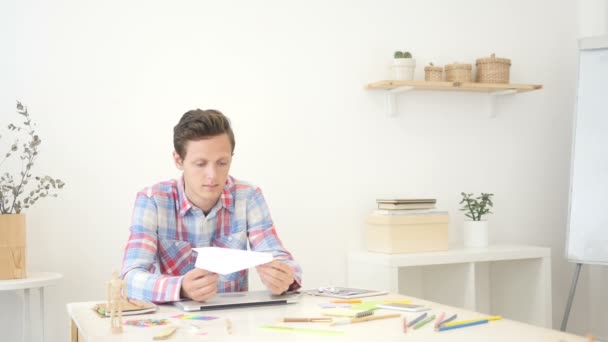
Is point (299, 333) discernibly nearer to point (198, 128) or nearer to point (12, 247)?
point (198, 128)

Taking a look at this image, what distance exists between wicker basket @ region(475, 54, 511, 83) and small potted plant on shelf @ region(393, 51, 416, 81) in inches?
17.3

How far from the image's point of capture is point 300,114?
11.7ft

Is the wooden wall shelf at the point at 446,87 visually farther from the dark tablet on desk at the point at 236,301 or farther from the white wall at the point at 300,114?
the dark tablet on desk at the point at 236,301

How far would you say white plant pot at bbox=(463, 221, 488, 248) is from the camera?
149 inches

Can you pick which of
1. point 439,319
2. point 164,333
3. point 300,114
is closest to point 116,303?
point 164,333

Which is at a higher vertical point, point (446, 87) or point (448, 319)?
point (446, 87)

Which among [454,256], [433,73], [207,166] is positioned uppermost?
[433,73]

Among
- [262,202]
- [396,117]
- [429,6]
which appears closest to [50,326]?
[262,202]

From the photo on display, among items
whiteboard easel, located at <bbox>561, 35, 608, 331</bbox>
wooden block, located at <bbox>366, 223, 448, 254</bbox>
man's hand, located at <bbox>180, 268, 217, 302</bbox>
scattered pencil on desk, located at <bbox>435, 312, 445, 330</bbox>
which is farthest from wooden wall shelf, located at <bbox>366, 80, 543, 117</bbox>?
scattered pencil on desk, located at <bbox>435, 312, 445, 330</bbox>

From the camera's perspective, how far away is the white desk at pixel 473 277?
340 cm

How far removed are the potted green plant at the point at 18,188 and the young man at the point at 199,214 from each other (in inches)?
26.1

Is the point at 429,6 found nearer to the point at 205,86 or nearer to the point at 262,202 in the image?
the point at 205,86

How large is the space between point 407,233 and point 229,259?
1799mm

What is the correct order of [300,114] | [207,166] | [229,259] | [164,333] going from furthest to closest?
1. [300,114]
2. [207,166]
3. [229,259]
4. [164,333]
